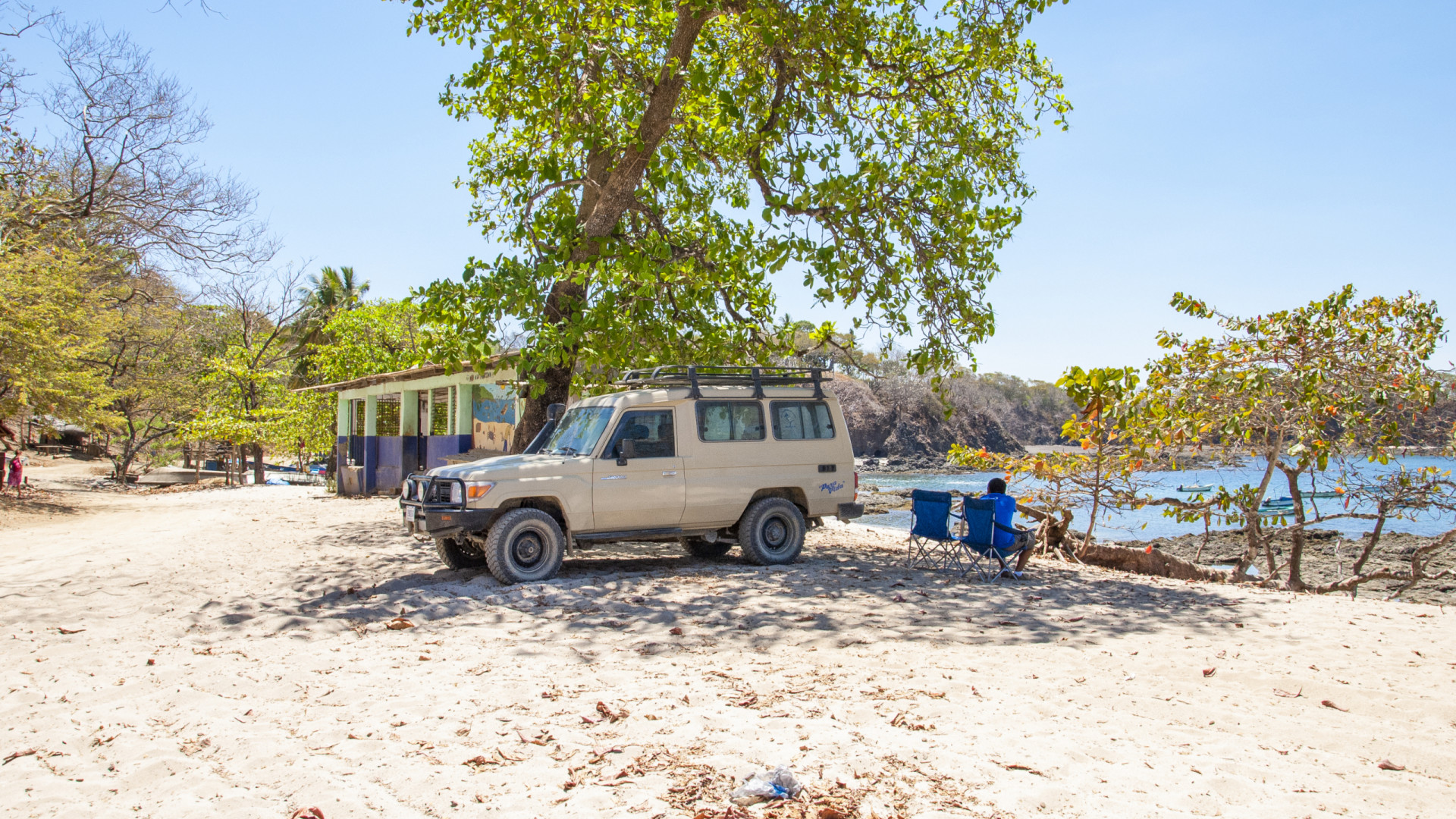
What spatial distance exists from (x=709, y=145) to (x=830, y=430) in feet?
18.8

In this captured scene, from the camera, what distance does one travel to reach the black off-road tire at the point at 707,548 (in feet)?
35.7

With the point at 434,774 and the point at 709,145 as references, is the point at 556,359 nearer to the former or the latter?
the point at 709,145

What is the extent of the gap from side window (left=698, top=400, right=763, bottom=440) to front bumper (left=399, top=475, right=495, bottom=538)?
95.9 inches

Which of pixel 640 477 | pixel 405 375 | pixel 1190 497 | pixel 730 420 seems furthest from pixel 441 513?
pixel 405 375

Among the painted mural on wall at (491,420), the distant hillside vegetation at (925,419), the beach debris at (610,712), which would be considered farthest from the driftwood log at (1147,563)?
the distant hillside vegetation at (925,419)

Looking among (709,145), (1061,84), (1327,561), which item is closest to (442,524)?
(709,145)

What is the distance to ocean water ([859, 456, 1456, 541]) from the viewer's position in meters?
12.3

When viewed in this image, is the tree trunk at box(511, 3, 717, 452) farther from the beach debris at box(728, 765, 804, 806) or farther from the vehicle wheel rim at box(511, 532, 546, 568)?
the beach debris at box(728, 765, 804, 806)

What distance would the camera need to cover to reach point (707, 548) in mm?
10953

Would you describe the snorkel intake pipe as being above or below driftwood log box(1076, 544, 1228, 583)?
above

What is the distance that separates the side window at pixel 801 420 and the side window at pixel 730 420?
8.4 inches

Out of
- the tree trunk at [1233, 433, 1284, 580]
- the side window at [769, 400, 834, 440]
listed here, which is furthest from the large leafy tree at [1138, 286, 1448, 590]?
the side window at [769, 400, 834, 440]

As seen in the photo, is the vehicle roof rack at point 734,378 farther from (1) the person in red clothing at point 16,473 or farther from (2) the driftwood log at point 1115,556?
(1) the person in red clothing at point 16,473

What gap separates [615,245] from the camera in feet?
37.9
